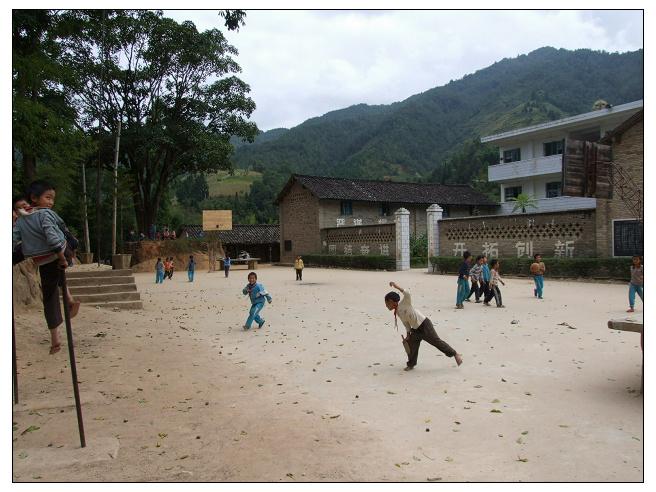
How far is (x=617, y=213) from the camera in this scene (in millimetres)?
19250

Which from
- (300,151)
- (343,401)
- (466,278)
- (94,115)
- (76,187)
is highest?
(300,151)

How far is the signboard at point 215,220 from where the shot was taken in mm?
38156

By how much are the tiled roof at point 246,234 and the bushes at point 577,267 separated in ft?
87.4

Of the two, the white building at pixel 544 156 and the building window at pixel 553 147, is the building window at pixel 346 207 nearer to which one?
the white building at pixel 544 156

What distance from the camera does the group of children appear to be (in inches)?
497

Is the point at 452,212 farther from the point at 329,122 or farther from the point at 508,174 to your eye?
the point at 329,122

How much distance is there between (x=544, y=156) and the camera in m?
33.9

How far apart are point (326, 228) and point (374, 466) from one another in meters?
33.3

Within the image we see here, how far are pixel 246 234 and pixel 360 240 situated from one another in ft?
51.6

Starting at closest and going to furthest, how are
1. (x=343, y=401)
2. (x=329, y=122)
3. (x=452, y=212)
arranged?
(x=343, y=401) → (x=452, y=212) → (x=329, y=122)

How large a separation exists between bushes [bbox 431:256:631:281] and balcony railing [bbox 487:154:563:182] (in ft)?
43.4

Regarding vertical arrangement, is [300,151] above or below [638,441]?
above

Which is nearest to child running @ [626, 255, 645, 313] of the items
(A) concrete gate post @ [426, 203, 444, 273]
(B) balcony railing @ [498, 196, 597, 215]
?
(A) concrete gate post @ [426, 203, 444, 273]

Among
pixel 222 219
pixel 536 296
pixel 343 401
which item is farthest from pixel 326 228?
pixel 343 401
